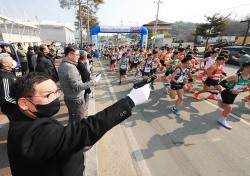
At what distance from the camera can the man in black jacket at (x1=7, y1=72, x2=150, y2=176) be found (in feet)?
3.19

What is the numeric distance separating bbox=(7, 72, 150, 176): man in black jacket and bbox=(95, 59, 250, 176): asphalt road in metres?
1.93

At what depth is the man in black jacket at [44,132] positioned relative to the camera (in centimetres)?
97

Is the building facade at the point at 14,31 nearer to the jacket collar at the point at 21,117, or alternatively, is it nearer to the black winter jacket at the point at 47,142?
the jacket collar at the point at 21,117

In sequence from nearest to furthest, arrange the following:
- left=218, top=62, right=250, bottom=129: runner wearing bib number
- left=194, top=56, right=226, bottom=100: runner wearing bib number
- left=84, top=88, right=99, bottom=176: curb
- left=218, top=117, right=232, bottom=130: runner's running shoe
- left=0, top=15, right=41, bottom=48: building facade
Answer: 1. left=84, top=88, right=99, bottom=176: curb
2. left=218, top=62, right=250, bottom=129: runner wearing bib number
3. left=218, top=117, right=232, bottom=130: runner's running shoe
4. left=194, top=56, right=226, bottom=100: runner wearing bib number
5. left=0, top=15, right=41, bottom=48: building facade

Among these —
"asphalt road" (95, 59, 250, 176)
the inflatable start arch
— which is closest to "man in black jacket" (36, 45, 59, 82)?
"asphalt road" (95, 59, 250, 176)

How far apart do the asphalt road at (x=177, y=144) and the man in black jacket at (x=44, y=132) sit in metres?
1.93

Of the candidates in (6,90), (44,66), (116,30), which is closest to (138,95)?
(6,90)

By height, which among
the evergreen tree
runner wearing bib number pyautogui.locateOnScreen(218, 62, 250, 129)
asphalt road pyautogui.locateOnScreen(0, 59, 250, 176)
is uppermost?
the evergreen tree

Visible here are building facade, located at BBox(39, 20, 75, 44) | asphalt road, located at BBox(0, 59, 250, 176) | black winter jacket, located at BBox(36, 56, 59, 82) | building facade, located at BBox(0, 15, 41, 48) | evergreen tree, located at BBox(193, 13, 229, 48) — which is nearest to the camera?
asphalt road, located at BBox(0, 59, 250, 176)

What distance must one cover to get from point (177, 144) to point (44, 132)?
10.4 feet

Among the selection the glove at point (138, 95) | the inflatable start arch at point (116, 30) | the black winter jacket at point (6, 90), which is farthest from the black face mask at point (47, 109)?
the inflatable start arch at point (116, 30)

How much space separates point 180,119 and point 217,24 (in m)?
31.0

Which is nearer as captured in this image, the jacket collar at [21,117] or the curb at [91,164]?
the jacket collar at [21,117]

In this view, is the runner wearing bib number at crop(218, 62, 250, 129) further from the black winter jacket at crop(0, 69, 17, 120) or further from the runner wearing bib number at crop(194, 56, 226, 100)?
the black winter jacket at crop(0, 69, 17, 120)
